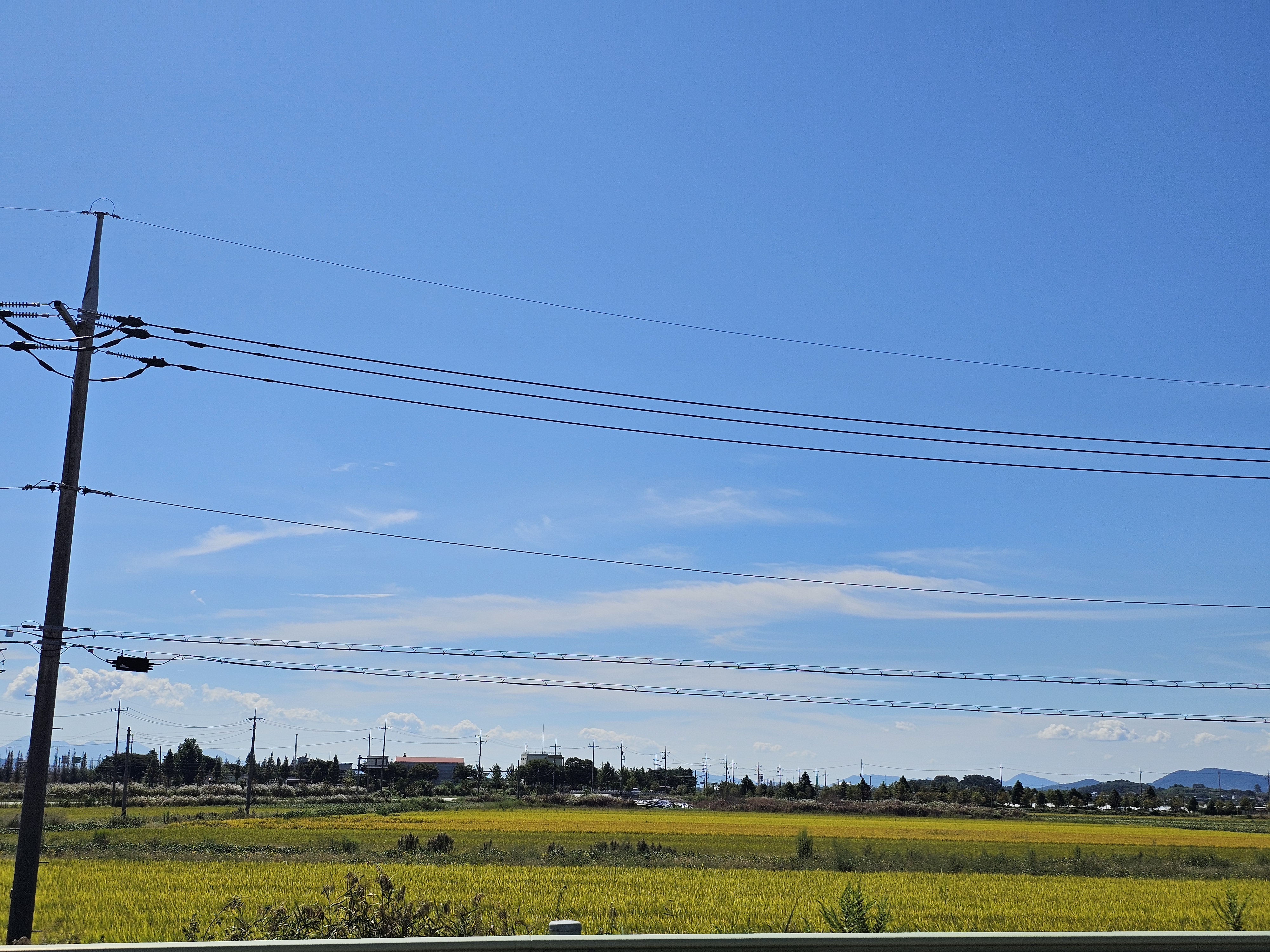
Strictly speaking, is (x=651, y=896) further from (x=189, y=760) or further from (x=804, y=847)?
(x=189, y=760)

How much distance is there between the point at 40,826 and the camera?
58.1 feet

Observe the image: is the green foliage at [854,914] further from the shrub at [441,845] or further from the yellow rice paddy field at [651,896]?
the shrub at [441,845]

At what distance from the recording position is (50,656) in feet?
57.4

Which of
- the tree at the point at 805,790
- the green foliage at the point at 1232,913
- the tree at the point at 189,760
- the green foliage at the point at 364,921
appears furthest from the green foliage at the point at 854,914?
the tree at the point at 189,760

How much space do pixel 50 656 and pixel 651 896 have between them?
1709 centimetres

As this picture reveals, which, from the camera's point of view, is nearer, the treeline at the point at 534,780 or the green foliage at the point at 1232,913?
the green foliage at the point at 1232,913

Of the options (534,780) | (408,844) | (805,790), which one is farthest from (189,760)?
(408,844)

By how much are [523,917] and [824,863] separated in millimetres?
22498

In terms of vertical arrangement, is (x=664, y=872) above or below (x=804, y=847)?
above

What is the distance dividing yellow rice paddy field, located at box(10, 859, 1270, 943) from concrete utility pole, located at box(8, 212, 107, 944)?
3.14 meters

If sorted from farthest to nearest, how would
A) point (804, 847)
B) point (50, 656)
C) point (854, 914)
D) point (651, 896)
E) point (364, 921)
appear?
point (804, 847), point (651, 896), point (50, 656), point (364, 921), point (854, 914)

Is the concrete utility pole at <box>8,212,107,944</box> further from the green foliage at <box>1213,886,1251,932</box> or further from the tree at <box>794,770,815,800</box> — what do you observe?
the tree at <box>794,770,815,800</box>

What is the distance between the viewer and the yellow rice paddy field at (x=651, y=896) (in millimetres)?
22484

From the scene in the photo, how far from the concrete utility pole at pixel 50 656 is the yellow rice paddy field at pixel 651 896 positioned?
10.3ft
